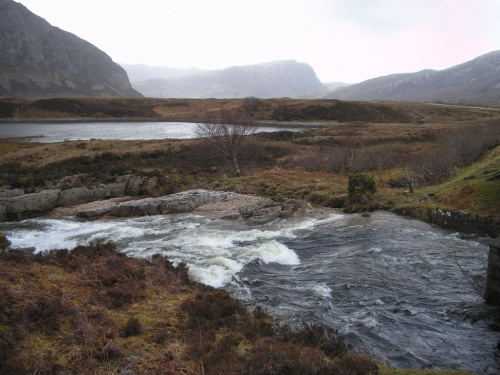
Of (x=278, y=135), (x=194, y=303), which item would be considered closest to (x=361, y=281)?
(x=194, y=303)

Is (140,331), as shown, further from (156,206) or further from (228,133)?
(228,133)

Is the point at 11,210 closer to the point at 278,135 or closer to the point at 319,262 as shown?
the point at 319,262

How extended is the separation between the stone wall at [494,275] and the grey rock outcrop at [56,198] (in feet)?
73.8

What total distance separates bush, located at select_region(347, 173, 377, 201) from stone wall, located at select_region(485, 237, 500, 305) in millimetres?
11220

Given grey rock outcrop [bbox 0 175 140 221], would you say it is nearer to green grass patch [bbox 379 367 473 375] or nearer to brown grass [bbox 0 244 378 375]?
brown grass [bbox 0 244 378 375]

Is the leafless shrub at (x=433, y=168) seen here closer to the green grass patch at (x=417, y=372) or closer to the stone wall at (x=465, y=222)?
the stone wall at (x=465, y=222)

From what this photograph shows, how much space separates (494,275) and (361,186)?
11351 mm

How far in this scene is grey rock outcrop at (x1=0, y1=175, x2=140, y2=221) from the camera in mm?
19672

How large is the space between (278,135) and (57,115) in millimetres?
87847

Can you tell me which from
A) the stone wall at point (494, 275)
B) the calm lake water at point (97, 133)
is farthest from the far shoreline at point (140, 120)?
the stone wall at point (494, 275)

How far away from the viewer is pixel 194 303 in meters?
8.30

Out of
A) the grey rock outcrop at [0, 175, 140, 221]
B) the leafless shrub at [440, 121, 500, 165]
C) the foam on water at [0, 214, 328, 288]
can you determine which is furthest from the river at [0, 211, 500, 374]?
the leafless shrub at [440, 121, 500, 165]

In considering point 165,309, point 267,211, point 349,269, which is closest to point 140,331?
Answer: point 165,309

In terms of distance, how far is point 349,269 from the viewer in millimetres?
11352
